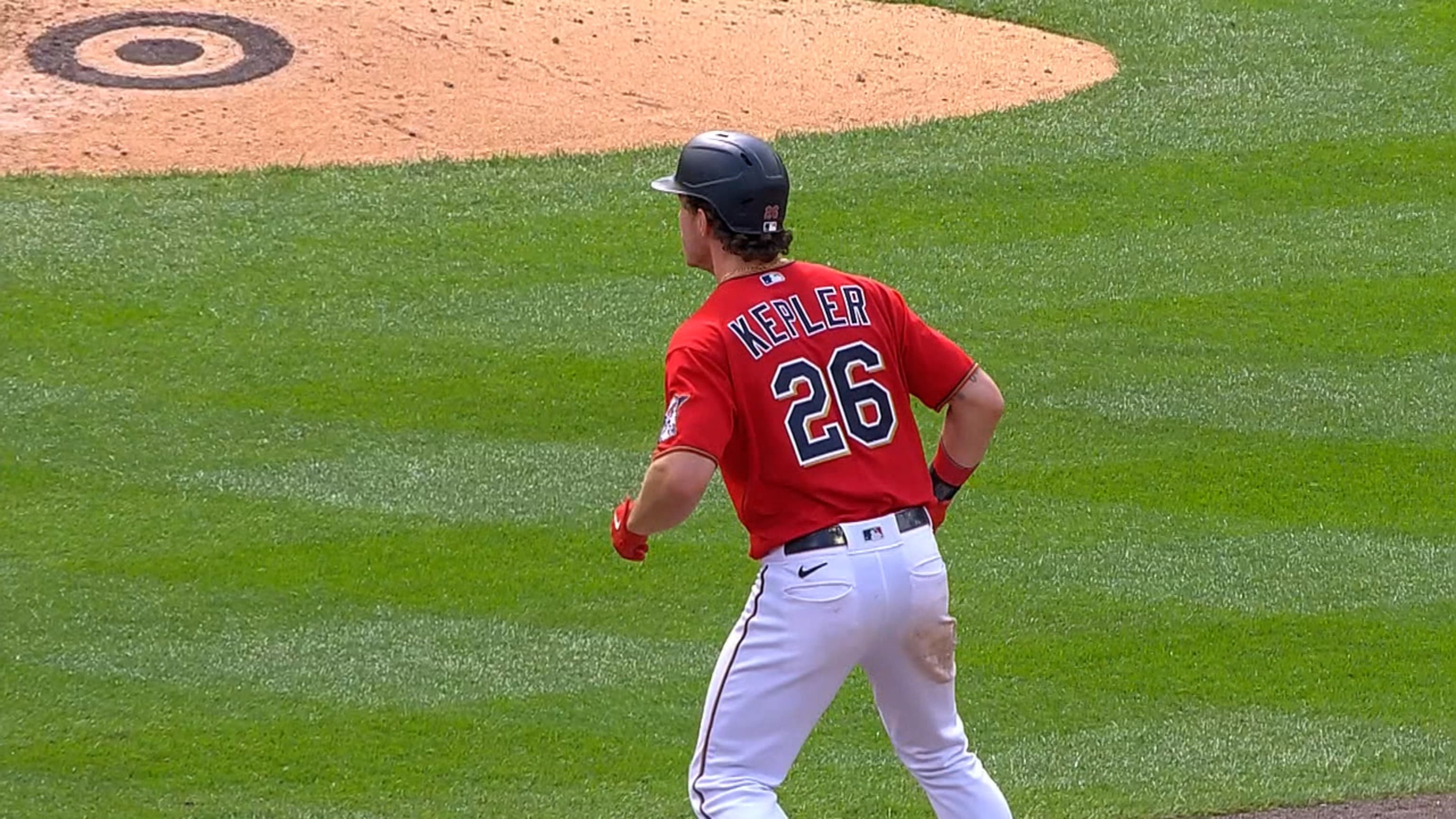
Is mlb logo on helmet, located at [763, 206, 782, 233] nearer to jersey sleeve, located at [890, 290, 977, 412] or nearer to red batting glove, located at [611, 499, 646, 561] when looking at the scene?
jersey sleeve, located at [890, 290, 977, 412]

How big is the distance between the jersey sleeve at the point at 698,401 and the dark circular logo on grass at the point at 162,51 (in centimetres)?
851

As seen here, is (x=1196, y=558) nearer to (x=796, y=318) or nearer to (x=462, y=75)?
(x=796, y=318)

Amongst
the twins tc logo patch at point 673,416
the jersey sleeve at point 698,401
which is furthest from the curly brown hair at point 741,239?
the twins tc logo patch at point 673,416

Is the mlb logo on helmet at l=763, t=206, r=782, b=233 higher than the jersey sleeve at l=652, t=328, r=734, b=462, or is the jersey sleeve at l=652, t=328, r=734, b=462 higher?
the mlb logo on helmet at l=763, t=206, r=782, b=233

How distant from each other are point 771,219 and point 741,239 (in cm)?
9

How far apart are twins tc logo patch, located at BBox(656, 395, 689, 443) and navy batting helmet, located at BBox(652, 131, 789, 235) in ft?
1.50

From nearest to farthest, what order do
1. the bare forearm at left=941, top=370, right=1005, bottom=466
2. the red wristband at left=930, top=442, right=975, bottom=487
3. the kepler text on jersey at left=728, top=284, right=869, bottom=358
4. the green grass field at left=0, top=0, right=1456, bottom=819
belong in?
the kepler text on jersey at left=728, top=284, right=869, bottom=358
the bare forearm at left=941, top=370, right=1005, bottom=466
the red wristband at left=930, top=442, right=975, bottom=487
the green grass field at left=0, top=0, right=1456, bottom=819

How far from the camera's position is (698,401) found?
415 cm

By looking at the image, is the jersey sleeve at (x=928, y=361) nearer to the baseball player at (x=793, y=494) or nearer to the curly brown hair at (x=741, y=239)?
the baseball player at (x=793, y=494)

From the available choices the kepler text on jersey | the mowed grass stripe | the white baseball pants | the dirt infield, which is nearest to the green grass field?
the mowed grass stripe

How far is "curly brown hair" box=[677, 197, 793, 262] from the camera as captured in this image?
14.4ft

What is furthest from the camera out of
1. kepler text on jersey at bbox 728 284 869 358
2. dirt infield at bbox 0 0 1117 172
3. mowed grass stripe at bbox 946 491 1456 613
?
dirt infield at bbox 0 0 1117 172

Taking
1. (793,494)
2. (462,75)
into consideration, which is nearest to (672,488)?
(793,494)

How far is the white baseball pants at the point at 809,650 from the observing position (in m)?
4.20
